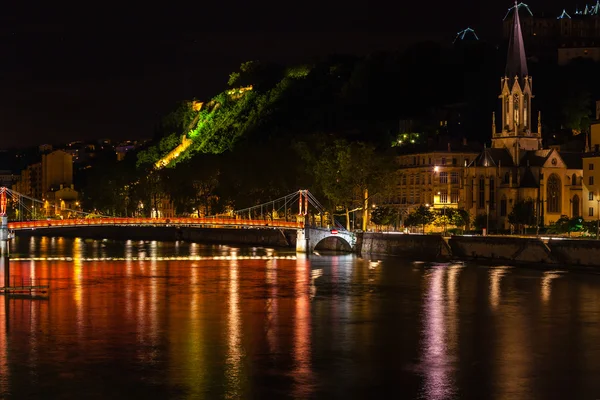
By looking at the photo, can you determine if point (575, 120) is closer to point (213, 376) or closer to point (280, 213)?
point (280, 213)

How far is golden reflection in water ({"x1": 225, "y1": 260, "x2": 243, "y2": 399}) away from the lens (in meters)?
25.6

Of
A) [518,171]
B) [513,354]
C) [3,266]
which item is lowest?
[513,354]

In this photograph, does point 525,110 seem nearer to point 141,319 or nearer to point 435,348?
point 141,319

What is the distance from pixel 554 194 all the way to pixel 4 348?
54594 mm

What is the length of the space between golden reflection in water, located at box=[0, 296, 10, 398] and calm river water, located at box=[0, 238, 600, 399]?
34mm

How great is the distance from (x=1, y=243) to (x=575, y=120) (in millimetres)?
49073

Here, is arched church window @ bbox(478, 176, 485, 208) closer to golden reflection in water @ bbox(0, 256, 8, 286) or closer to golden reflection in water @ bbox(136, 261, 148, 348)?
golden reflection in water @ bbox(0, 256, 8, 286)

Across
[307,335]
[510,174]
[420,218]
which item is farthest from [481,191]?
[307,335]

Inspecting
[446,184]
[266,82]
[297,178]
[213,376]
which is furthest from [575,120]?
[213,376]

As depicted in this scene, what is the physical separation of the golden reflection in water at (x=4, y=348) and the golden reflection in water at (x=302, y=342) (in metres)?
6.60

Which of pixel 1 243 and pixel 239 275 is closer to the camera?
pixel 239 275

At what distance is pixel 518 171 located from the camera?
80.6m

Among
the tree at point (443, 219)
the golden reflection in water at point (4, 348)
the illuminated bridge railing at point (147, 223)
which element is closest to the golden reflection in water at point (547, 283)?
the golden reflection in water at point (4, 348)

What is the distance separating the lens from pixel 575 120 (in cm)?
9688
